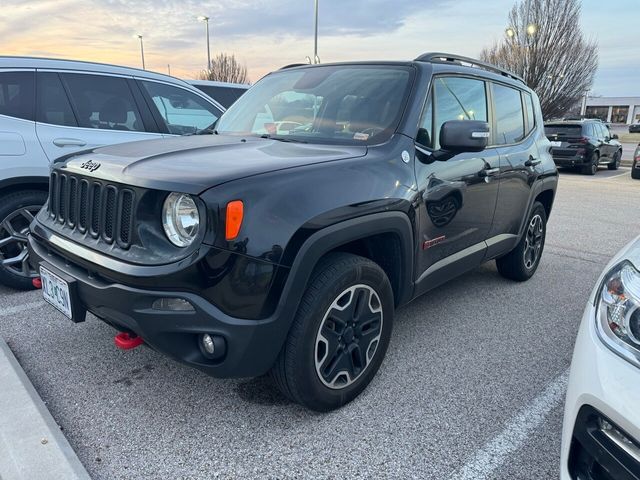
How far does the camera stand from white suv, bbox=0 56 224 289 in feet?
12.6

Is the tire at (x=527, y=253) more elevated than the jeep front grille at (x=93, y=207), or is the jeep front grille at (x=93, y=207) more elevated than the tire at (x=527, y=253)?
the jeep front grille at (x=93, y=207)

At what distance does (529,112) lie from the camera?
4527 millimetres

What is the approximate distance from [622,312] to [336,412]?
4.82 feet

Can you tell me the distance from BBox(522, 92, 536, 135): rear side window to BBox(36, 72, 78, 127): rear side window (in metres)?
3.96

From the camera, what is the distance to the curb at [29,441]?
6.65 ft

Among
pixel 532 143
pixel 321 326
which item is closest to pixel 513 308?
pixel 532 143

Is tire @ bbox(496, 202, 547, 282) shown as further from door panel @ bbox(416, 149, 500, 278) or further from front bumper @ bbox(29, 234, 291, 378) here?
front bumper @ bbox(29, 234, 291, 378)

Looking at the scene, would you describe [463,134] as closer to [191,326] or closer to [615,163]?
[191,326]

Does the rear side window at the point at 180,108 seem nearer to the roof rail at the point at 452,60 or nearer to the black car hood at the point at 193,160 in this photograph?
the black car hood at the point at 193,160

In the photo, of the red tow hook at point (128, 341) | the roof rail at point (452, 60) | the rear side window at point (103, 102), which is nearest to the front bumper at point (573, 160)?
the roof rail at point (452, 60)

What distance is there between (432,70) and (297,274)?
1771 mm

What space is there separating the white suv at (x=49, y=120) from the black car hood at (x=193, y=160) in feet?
4.55

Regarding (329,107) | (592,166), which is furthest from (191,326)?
(592,166)

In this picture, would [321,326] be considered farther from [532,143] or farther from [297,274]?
[532,143]
